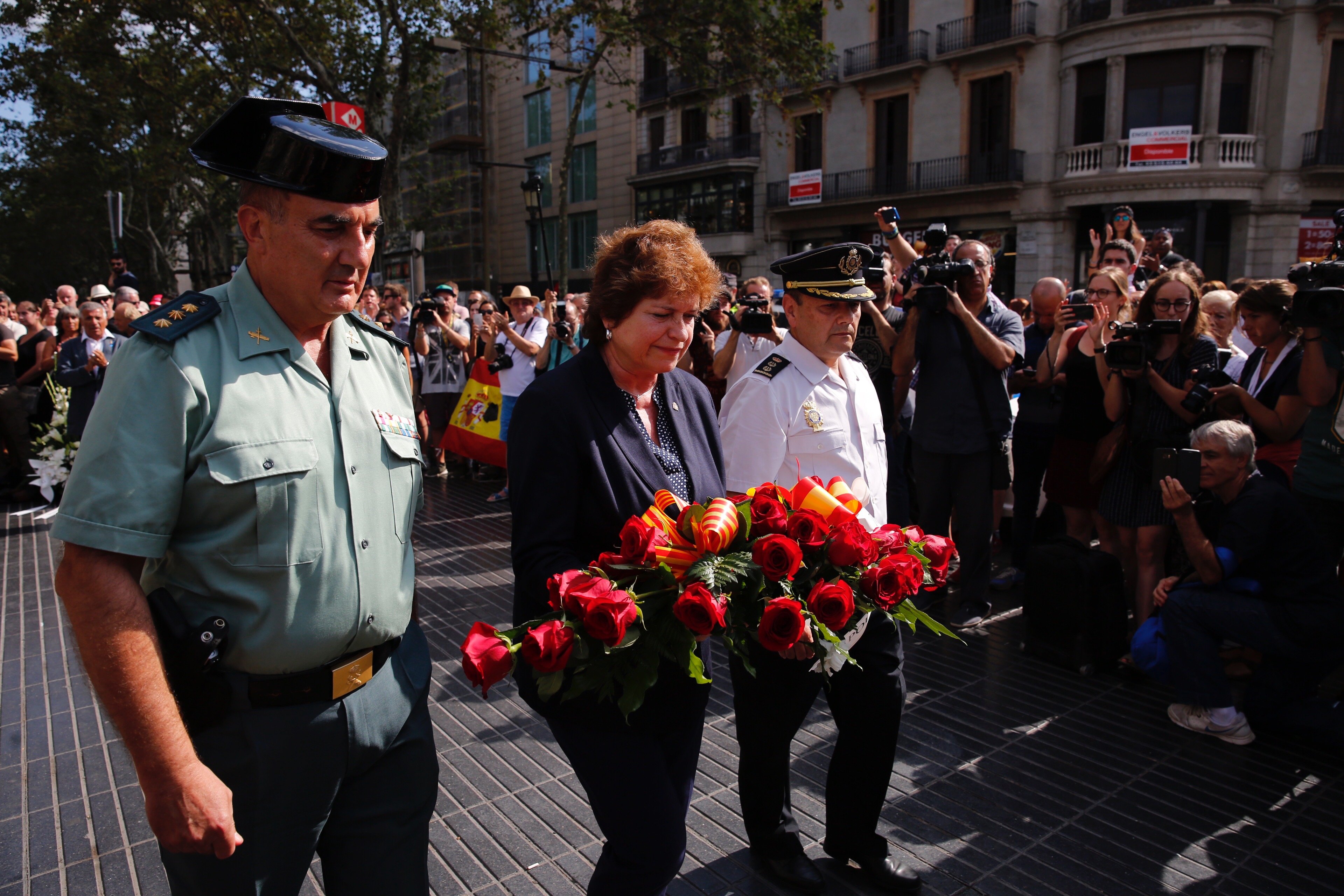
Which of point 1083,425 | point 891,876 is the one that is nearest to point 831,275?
point 891,876

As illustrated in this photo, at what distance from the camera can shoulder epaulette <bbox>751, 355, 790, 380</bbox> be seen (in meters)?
3.13

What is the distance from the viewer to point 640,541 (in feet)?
6.15

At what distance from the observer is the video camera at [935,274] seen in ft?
17.4

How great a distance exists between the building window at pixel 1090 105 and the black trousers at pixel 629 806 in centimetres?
2569

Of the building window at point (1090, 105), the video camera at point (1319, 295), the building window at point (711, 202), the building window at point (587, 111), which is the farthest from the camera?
the building window at point (587, 111)

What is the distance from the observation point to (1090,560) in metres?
4.69

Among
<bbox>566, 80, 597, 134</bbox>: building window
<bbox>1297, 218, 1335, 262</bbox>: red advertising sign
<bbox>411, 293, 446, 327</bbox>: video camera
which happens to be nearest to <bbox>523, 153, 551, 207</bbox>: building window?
<bbox>566, 80, 597, 134</bbox>: building window

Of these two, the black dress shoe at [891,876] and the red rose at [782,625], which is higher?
the red rose at [782,625]

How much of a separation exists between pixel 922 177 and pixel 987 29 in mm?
4367

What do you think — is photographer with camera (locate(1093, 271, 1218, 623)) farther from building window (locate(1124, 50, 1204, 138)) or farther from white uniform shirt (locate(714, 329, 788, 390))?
building window (locate(1124, 50, 1204, 138))

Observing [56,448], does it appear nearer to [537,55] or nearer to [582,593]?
[582,593]

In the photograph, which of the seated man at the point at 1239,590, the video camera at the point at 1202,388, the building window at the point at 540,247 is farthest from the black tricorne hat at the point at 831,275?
the building window at the point at 540,247

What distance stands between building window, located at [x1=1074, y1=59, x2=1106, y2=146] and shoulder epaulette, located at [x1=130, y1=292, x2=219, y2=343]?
85.4ft

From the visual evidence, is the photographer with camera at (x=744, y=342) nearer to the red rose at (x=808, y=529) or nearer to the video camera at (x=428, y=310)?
the red rose at (x=808, y=529)
